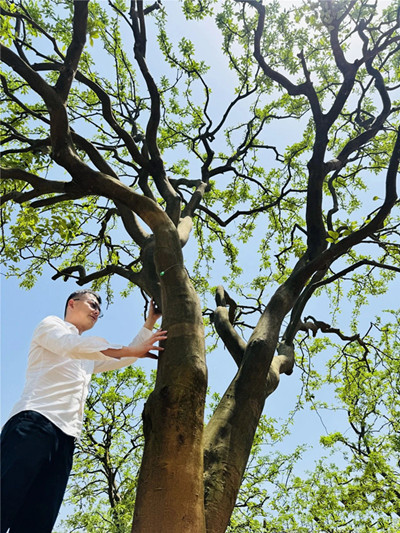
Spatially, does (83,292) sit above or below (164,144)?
below

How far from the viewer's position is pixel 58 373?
2.73 metres

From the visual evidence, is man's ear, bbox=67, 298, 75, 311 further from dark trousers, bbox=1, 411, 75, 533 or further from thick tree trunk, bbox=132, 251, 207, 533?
dark trousers, bbox=1, 411, 75, 533

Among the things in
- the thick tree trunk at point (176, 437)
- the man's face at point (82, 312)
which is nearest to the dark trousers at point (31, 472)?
the thick tree trunk at point (176, 437)

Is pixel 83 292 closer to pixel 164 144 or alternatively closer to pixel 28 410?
pixel 28 410

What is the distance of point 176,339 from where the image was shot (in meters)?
2.97

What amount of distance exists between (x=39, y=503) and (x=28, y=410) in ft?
1.70

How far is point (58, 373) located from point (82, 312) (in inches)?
26.1

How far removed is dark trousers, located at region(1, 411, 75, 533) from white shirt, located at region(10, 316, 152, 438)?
72mm

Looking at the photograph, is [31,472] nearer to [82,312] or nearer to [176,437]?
[176,437]

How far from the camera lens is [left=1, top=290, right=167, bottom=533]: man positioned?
222 centimetres

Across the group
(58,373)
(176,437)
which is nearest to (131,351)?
(58,373)

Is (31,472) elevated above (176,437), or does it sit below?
below

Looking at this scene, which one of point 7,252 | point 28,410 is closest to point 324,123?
point 28,410

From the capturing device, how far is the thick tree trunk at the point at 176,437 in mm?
2271
